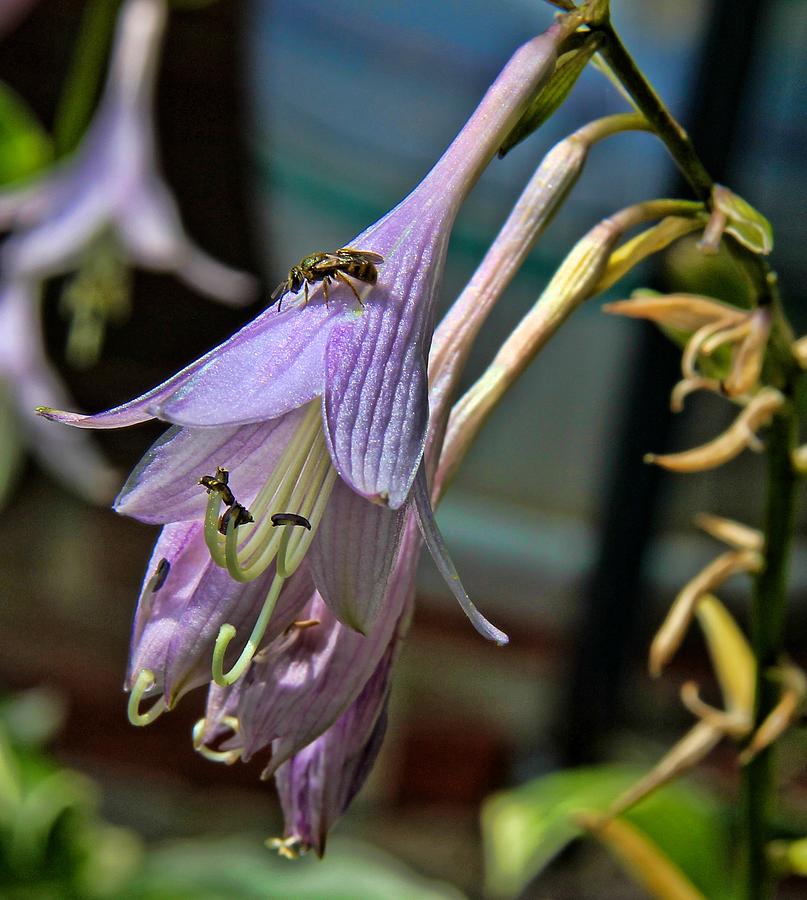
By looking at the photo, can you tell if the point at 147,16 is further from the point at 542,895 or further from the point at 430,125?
the point at 542,895

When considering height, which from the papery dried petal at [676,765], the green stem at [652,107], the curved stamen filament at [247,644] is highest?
the green stem at [652,107]

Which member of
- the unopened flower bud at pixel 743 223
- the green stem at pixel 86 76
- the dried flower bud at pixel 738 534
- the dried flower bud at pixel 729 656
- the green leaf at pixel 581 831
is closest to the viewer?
the unopened flower bud at pixel 743 223

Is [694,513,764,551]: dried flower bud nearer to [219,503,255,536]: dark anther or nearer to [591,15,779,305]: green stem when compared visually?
[591,15,779,305]: green stem

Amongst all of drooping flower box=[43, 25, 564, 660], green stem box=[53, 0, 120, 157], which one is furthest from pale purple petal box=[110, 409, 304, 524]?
green stem box=[53, 0, 120, 157]

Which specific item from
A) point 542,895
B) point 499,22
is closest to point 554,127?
point 499,22

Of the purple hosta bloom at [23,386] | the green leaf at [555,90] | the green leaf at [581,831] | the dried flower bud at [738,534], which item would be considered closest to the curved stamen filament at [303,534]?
the green leaf at [555,90]

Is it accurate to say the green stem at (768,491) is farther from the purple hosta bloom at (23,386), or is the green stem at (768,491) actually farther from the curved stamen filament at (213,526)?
the purple hosta bloom at (23,386)
